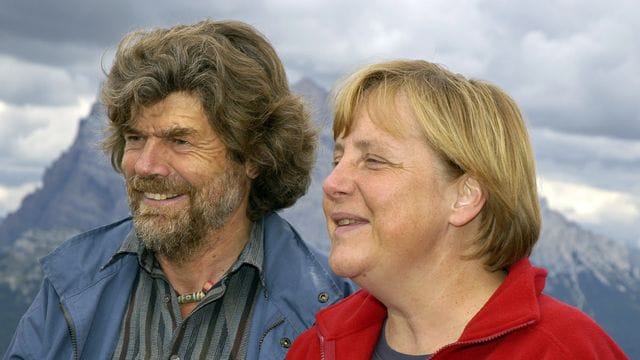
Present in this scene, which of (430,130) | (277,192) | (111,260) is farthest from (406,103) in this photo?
(111,260)

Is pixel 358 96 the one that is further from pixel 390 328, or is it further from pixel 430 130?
pixel 390 328

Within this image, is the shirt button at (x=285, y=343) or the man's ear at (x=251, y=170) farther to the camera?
the man's ear at (x=251, y=170)

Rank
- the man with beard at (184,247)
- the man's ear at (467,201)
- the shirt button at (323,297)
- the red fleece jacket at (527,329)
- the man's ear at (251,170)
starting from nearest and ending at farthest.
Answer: the red fleece jacket at (527,329)
the man's ear at (467,201)
the man with beard at (184,247)
the shirt button at (323,297)
the man's ear at (251,170)

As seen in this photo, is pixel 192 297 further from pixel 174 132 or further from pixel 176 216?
pixel 174 132

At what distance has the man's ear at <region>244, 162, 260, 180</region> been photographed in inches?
277

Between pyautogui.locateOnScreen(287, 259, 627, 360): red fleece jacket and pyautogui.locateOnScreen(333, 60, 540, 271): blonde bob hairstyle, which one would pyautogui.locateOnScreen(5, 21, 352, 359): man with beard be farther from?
pyautogui.locateOnScreen(287, 259, 627, 360): red fleece jacket

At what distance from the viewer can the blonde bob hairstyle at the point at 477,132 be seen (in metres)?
4.56

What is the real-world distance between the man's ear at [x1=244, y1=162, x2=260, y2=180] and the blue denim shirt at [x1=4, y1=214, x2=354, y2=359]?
19.7 inches

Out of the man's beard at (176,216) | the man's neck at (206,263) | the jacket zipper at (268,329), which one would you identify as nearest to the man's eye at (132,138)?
the man's beard at (176,216)

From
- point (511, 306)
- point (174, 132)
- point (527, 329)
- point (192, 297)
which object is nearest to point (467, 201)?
point (511, 306)

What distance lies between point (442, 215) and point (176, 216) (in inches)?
103

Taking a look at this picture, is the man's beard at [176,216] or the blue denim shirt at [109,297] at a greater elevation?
the man's beard at [176,216]

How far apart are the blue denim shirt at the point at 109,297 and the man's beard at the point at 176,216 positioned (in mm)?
474

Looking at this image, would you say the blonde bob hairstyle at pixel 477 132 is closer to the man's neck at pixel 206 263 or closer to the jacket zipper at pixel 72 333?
the man's neck at pixel 206 263
